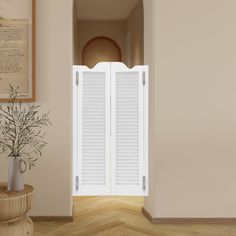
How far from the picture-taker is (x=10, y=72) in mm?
3398

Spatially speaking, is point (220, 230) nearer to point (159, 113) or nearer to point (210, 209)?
point (210, 209)

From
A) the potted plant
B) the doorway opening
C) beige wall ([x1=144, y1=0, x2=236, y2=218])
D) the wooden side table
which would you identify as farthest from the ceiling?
the wooden side table

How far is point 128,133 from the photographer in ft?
12.1

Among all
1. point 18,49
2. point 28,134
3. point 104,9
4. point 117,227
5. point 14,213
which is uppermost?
point 104,9

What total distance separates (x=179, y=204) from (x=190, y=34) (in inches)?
58.0

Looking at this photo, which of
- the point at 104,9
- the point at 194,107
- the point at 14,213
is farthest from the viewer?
the point at 104,9

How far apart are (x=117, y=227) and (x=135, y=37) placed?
11.6 ft

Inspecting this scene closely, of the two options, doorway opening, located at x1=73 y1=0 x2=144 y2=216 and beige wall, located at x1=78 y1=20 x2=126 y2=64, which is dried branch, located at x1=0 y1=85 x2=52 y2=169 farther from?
beige wall, located at x1=78 y1=20 x2=126 y2=64

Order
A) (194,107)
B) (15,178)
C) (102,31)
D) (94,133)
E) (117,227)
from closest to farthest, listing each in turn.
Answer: (15,178), (117,227), (194,107), (94,133), (102,31)

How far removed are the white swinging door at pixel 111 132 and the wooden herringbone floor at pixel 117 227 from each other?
22 centimetres

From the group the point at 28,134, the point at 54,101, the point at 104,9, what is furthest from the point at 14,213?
the point at 104,9

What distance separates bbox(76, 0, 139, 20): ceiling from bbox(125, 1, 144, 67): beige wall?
124 millimetres

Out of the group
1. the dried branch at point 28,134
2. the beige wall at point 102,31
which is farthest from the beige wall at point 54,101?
the beige wall at point 102,31

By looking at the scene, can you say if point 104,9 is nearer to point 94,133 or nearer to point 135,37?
point 135,37
